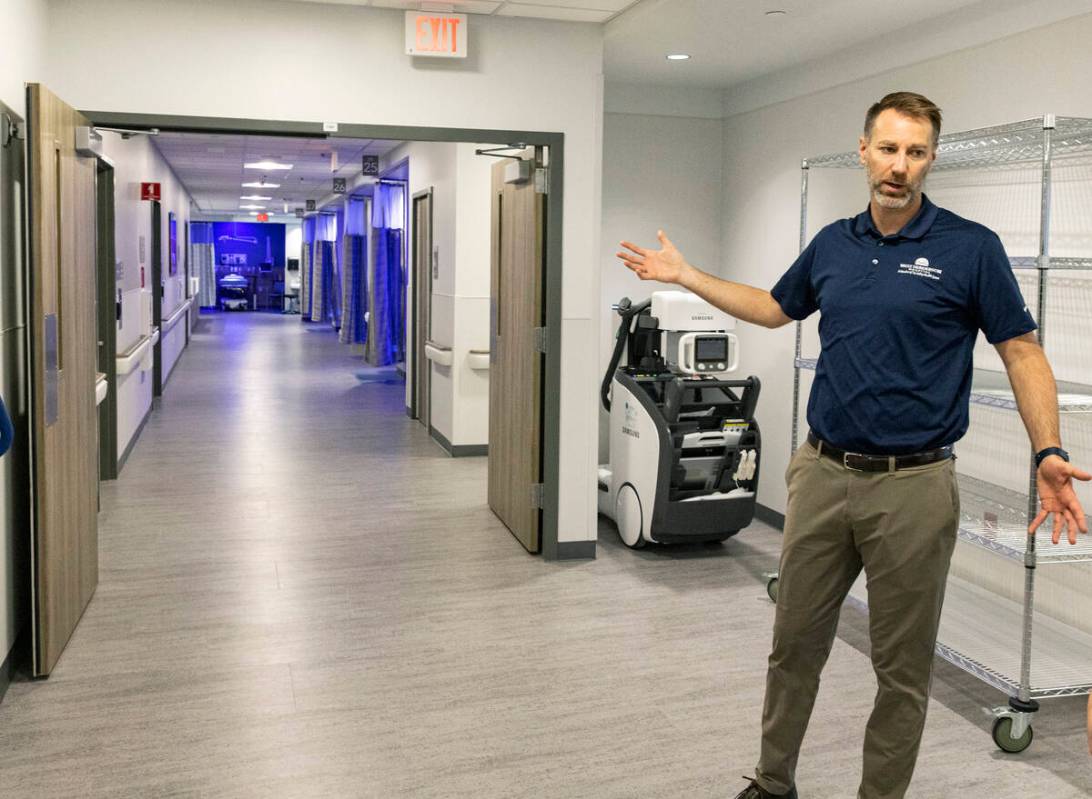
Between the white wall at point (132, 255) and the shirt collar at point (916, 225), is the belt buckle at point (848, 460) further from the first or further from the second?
the white wall at point (132, 255)

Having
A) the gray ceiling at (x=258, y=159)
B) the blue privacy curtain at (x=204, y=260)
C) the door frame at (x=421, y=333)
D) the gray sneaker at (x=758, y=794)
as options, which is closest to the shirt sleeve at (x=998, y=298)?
the gray sneaker at (x=758, y=794)

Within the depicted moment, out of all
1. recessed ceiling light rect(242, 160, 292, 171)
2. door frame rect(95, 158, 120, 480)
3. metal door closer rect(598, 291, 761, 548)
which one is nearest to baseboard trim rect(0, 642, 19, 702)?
metal door closer rect(598, 291, 761, 548)

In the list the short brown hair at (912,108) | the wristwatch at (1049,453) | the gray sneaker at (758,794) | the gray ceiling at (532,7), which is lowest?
the gray sneaker at (758,794)

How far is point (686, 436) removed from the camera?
5.02 metres

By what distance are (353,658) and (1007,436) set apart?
2.68m

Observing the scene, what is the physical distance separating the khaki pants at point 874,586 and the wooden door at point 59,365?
A: 231 centimetres

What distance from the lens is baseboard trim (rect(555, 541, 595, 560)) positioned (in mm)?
5141

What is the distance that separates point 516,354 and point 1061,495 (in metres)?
3.55

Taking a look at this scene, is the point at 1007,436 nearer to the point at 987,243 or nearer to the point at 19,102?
the point at 987,243

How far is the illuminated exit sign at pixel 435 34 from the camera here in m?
4.50

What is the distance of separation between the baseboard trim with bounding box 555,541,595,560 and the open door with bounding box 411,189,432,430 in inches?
146

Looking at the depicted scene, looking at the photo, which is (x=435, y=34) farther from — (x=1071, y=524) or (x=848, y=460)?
(x=1071, y=524)

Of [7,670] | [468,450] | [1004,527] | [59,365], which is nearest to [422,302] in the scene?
[468,450]

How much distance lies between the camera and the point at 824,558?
2482 mm
